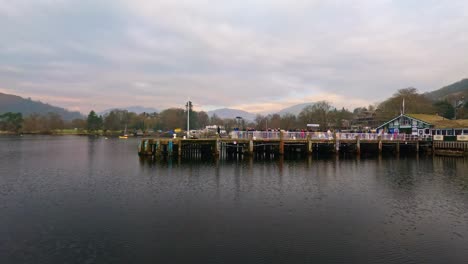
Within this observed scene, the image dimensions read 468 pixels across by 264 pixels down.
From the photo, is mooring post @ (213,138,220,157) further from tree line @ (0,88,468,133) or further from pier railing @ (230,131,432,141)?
tree line @ (0,88,468,133)

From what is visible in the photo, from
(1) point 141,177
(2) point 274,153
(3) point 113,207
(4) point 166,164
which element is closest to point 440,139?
(2) point 274,153

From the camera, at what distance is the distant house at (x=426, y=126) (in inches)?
1917

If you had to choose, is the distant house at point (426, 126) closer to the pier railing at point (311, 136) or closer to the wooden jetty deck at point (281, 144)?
the wooden jetty deck at point (281, 144)

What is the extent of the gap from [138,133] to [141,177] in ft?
462

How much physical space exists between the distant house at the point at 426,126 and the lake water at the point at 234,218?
961 inches

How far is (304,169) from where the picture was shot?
32.4 m

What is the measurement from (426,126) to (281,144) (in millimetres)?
28070

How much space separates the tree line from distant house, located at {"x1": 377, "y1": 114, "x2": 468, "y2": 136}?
80.3 feet

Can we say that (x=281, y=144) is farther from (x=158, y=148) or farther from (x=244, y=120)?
(x=244, y=120)

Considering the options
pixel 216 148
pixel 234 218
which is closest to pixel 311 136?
pixel 216 148

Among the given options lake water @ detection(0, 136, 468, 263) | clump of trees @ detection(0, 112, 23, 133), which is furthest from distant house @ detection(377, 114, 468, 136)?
clump of trees @ detection(0, 112, 23, 133)

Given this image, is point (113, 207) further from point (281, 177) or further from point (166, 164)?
point (166, 164)

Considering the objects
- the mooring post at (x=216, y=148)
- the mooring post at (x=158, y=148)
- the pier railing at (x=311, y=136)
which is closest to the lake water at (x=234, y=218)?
the mooring post at (x=158, y=148)

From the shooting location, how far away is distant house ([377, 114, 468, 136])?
48.7m
